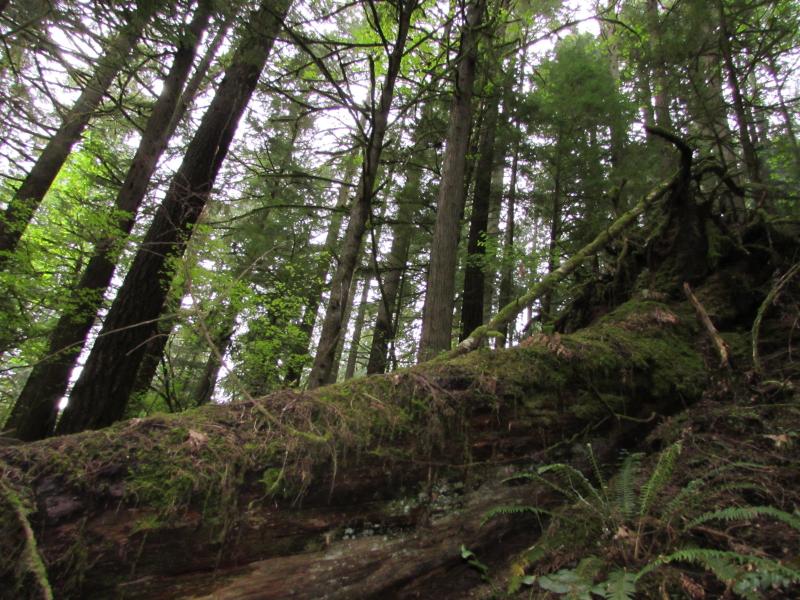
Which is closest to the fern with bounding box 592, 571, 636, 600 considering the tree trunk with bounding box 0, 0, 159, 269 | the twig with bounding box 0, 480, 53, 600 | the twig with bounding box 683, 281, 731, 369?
the twig with bounding box 0, 480, 53, 600

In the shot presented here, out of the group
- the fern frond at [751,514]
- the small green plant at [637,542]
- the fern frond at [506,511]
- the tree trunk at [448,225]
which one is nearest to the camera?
the small green plant at [637,542]

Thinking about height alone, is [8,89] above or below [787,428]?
above

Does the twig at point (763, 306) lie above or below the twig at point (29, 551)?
above

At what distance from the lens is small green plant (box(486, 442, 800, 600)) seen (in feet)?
5.41

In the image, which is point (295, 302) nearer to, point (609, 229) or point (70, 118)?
point (70, 118)

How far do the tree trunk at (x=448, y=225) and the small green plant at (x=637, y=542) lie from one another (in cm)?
376

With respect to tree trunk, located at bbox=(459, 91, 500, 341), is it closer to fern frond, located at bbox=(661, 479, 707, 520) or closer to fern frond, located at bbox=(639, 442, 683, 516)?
fern frond, located at bbox=(639, 442, 683, 516)

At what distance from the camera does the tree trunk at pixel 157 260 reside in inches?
238

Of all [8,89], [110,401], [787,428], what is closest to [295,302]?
[110,401]

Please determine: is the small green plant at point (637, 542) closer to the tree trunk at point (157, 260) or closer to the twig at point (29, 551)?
the twig at point (29, 551)

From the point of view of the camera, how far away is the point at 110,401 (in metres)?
6.41

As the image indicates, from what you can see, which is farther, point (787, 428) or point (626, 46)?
point (626, 46)

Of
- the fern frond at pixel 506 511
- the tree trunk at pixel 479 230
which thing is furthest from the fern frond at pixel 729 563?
the tree trunk at pixel 479 230

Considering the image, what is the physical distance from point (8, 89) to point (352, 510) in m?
8.54
